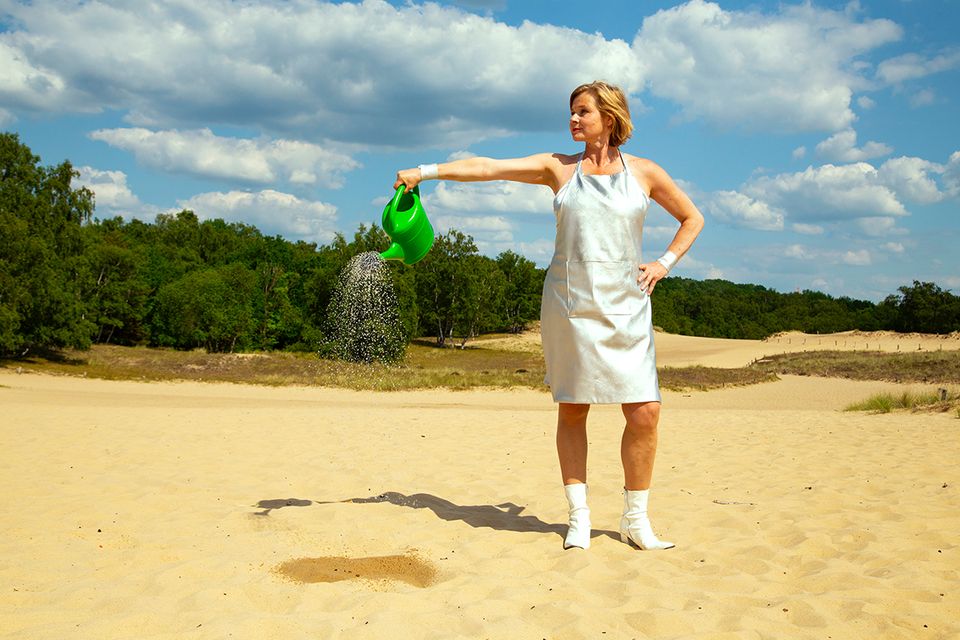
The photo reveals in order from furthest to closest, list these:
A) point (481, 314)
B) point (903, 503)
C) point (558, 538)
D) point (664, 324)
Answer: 1. point (664, 324)
2. point (481, 314)
3. point (903, 503)
4. point (558, 538)

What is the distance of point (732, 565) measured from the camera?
4379mm

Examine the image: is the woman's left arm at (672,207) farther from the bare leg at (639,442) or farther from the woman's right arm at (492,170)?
the bare leg at (639,442)

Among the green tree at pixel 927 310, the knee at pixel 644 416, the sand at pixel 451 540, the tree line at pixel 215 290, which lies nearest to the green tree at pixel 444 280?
the tree line at pixel 215 290

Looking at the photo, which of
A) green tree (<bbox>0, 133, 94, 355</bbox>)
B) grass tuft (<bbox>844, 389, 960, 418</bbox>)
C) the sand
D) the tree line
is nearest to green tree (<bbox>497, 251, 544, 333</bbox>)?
the tree line

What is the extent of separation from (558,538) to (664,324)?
7900cm

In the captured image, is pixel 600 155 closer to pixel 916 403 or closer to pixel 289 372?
pixel 916 403

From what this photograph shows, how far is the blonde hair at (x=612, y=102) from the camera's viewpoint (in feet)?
14.4

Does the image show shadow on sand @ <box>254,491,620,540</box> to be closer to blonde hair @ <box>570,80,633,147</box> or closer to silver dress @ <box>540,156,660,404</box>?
silver dress @ <box>540,156,660,404</box>

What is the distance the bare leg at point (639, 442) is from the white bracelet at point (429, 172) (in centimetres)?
181

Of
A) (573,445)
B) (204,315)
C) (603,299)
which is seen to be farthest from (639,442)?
(204,315)

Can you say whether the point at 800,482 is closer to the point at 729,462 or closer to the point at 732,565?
the point at 729,462

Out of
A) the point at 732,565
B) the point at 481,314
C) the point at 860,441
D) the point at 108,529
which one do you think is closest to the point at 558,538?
the point at 732,565

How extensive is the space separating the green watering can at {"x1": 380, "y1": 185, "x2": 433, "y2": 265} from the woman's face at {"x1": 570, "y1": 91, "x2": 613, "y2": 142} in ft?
3.43

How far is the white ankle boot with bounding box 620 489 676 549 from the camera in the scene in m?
4.60
